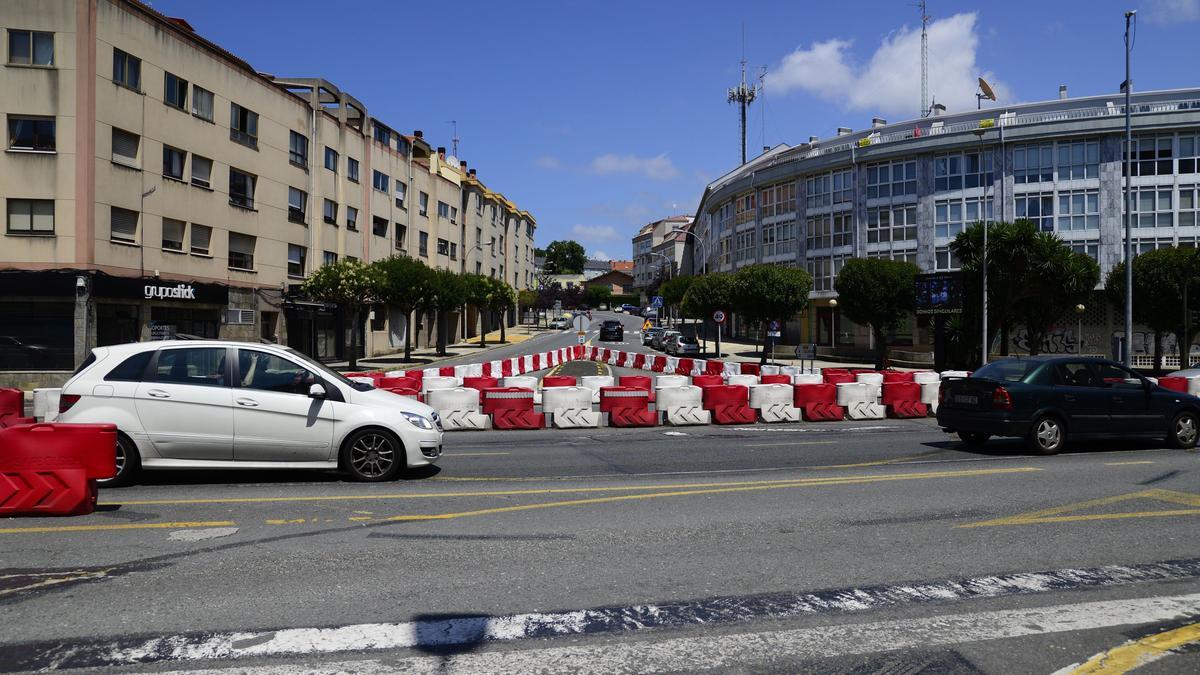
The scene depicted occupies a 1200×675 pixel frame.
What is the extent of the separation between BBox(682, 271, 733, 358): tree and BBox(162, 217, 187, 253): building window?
30.0 metres

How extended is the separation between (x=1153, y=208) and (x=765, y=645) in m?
51.9

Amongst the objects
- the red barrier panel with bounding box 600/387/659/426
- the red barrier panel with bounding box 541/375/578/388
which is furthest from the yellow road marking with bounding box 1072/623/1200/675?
the red barrier panel with bounding box 541/375/578/388

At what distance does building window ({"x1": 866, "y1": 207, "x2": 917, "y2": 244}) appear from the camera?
171 feet

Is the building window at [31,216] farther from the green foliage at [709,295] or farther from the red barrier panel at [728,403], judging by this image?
the green foliage at [709,295]

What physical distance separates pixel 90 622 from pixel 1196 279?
45.3m

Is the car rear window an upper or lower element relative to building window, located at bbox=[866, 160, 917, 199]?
lower

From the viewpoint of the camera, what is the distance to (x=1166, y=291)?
39000mm

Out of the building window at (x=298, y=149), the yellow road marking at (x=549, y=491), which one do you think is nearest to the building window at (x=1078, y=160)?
the building window at (x=298, y=149)

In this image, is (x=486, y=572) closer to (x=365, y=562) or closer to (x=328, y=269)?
(x=365, y=562)

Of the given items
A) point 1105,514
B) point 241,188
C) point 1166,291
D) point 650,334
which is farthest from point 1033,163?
point 1105,514

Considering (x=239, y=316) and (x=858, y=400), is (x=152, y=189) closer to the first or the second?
(x=239, y=316)

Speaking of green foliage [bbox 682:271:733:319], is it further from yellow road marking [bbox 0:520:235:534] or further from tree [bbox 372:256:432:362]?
yellow road marking [bbox 0:520:235:534]

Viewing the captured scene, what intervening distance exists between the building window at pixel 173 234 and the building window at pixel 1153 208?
48350 millimetres

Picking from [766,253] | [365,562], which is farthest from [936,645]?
[766,253]
